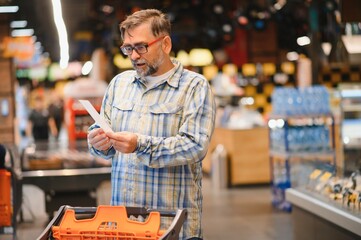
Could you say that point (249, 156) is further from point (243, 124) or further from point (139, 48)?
point (139, 48)

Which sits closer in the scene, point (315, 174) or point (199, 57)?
point (315, 174)

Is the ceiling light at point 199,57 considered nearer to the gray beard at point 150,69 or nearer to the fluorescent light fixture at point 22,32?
the fluorescent light fixture at point 22,32

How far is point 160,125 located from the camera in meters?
3.38

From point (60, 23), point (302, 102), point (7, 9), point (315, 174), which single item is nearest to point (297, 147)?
point (302, 102)

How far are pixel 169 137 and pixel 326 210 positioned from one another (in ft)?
8.92

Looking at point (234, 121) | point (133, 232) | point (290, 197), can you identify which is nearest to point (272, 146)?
point (234, 121)

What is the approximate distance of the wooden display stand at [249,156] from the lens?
489 inches

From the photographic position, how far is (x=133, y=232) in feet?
9.62

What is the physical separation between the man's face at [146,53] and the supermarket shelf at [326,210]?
230cm

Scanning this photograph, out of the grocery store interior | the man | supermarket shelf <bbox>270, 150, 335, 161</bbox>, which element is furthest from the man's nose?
supermarket shelf <bbox>270, 150, 335, 161</bbox>

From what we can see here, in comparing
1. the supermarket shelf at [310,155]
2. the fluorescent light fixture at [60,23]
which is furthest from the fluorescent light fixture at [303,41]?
the supermarket shelf at [310,155]

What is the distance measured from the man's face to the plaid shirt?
4.1 inches

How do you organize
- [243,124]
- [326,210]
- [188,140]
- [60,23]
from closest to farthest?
[188,140] → [326,210] → [243,124] → [60,23]

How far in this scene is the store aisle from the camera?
8414mm
